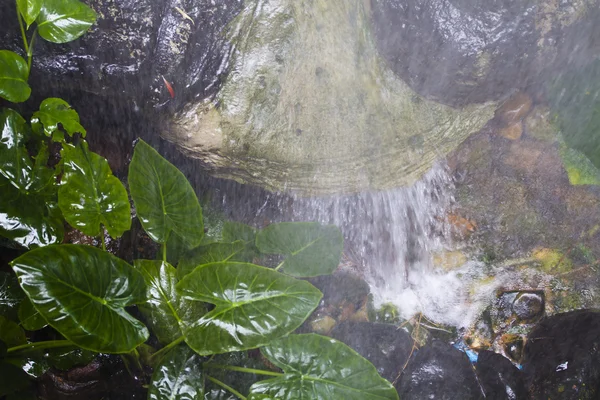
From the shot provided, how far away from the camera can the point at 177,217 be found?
173 cm

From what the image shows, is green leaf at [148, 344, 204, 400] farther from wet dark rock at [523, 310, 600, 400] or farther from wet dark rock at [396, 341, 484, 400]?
wet dark rock at [523, 310, 600, 400]

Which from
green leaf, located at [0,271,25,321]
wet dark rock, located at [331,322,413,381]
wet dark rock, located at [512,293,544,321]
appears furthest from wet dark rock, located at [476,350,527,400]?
green leaf, located at [0,271,25,321]

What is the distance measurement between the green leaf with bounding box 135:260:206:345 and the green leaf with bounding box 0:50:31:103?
27.6 inches

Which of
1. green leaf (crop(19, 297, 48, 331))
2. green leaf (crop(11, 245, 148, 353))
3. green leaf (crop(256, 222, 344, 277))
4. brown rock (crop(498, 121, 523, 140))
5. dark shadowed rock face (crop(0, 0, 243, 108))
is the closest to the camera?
green leaf (crop(11, 245, 148, 353))

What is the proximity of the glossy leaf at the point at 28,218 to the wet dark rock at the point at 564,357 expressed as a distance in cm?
217

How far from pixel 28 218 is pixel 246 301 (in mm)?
818

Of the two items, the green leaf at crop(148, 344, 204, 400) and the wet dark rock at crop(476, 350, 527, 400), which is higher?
the wet dark rock at crop(476, 350, 527, 400)

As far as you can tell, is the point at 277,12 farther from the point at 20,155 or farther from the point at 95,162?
the point at 20,155

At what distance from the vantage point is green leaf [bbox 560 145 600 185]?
2.37 m

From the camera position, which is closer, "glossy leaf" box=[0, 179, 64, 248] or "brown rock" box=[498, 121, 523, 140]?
"glossy leaf" box=[0, 179, 64, 248]

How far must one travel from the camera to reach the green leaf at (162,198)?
162 centimetres

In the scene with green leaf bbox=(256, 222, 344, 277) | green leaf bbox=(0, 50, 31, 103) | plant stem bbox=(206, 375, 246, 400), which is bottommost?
plant stem bbox=(206, 375, 246, 400)

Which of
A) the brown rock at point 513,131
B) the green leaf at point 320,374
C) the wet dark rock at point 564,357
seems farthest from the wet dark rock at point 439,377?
the brown rock at point 513,131

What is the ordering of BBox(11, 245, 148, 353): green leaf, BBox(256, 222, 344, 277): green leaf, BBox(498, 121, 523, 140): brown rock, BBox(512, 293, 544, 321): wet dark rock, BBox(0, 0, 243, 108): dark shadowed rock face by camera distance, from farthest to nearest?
BBox(498, 121, 523, 140): brown rock < BBox(512, 293, 544, 321): wet dark rock < BBox(256, 222, 344, 277): green leaf < BBox(0, 0, 243, 108): dark shadowed rock face < BBox(11, 245, 148, 353): green leaf
